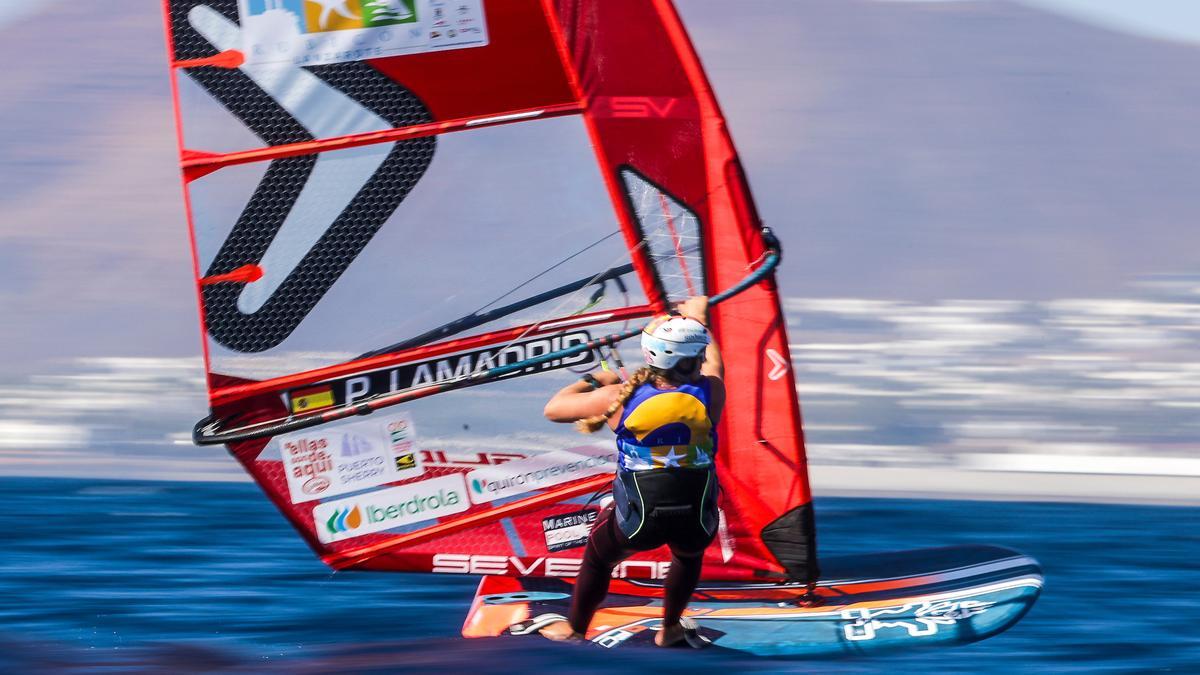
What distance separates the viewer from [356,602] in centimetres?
745

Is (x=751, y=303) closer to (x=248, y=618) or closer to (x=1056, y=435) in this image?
(x=248, y=618)

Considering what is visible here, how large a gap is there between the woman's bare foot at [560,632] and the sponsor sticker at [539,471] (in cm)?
56

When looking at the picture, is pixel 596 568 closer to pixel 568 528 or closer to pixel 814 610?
pixel 568 528

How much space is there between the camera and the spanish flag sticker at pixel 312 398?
6.17 m

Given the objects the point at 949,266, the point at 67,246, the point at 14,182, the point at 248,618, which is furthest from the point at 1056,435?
the point at 14,182

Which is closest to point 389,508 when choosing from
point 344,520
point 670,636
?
point 344,520

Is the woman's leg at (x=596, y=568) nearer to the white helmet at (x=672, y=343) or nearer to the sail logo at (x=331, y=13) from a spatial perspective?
the white helmet at (x=672, y=343)

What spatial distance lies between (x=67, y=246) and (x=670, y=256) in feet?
205

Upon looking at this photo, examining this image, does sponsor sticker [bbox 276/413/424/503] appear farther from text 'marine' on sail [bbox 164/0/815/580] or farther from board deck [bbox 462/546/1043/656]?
board deck [bbox 462/546/1043/656]

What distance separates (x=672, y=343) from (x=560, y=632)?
1270 mm

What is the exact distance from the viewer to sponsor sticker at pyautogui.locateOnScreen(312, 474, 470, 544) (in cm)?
630

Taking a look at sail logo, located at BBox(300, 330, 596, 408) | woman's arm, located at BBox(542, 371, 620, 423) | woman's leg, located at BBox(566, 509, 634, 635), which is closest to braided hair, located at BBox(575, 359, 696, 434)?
woman's arm, located at BBox(542, 371, 620, 423)

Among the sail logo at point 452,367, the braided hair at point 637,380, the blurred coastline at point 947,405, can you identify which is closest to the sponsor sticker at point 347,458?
the sail logo at point 452,367

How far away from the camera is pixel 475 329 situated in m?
6.14
